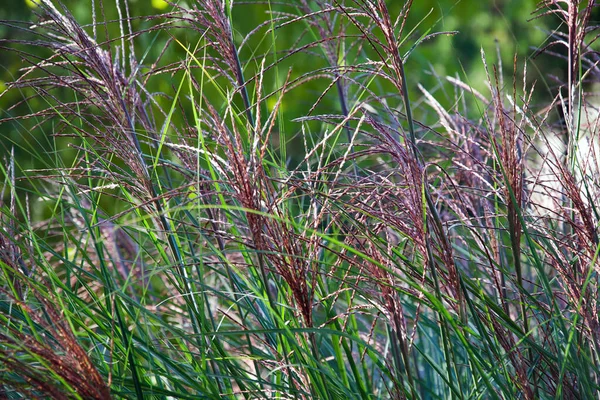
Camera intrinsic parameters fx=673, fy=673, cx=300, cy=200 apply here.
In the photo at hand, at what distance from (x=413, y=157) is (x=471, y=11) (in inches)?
143

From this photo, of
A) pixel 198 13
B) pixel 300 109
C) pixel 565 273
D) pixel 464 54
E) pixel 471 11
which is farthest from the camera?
pixel 464 54

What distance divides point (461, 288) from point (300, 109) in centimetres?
287

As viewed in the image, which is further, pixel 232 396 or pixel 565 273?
pixel 232 396

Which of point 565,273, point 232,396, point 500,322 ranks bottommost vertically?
point 232,396

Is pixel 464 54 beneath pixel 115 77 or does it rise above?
above

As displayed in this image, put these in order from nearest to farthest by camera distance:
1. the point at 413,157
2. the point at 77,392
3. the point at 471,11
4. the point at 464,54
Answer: the point at 77,392 → the point at 413,157 → the point at 471,11 → the point at 464,54

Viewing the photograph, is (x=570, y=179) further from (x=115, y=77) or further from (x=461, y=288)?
(x=115, y=77)

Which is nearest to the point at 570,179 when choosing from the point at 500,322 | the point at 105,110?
the point at 500,322

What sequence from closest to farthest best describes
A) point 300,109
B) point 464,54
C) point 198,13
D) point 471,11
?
point 198,13 < point 300,109 < point 471,11 < point 464,54

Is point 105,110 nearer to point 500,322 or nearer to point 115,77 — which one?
point 115,77

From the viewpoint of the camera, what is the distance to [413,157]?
945 millimetres

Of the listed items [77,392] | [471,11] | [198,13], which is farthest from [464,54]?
[77,392]

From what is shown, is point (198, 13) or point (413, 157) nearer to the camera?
point (413, 157)

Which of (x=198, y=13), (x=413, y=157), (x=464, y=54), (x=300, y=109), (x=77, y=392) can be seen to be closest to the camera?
(x=77, y=392)
